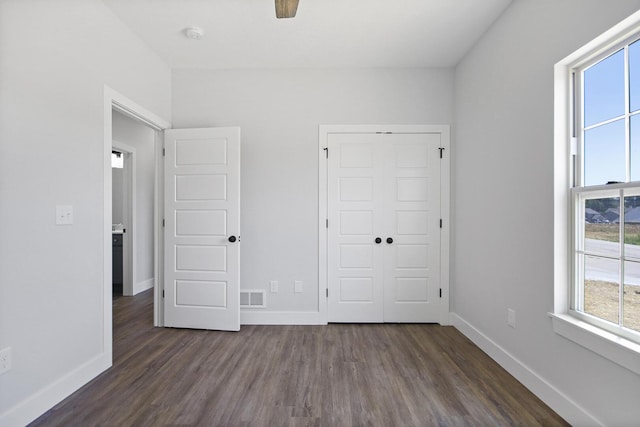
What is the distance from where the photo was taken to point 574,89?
1.71m

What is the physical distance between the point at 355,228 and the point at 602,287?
193 cm

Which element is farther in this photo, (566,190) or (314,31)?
(314,31)

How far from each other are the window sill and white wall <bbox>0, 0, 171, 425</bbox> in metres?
3.06

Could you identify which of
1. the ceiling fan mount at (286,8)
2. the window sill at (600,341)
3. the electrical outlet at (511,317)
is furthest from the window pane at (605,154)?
the ceiling fan mount at (286,8)

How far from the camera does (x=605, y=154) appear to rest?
152 cm

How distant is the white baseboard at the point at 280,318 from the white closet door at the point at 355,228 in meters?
0.18

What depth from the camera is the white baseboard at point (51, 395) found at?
150 cm

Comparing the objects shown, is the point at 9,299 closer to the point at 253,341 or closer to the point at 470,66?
the point at 253,341

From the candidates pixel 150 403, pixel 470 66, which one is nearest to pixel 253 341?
pixel 150 403

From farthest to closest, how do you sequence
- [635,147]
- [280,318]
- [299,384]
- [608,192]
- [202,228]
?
[280,318] → [202,228] → [299,384] → [608,192] → [635,147]

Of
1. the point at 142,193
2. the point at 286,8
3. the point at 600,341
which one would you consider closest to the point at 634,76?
the point at 600,341

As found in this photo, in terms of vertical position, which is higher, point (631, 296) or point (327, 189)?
point (327, 189)

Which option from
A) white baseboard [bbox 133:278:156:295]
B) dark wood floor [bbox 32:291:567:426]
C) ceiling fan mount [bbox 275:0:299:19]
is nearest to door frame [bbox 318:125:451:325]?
dark wood floor [bbox 32:291:567:426]

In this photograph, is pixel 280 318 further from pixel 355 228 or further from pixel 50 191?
pixel 50 191
